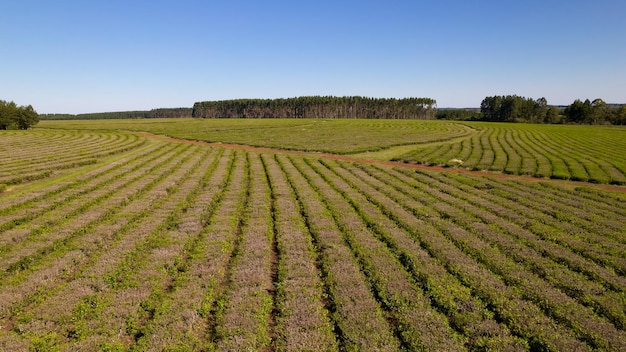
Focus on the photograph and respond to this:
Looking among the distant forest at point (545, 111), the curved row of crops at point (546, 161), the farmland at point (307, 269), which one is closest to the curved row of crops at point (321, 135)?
the curved row of crops at point (546, 161)

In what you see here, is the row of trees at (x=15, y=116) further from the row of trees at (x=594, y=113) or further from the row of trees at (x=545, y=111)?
the row of trees at (x=594, y=113)

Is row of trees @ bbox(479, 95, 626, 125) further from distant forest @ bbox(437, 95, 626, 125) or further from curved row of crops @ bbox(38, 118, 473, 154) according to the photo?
curved row of crops @ bbox(38, 118, 473, 154)

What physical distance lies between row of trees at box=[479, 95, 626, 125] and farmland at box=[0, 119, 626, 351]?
549 feet

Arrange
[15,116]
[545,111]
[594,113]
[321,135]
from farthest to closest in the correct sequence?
[545,111] → [594,113] → [15,116] → [321,135]

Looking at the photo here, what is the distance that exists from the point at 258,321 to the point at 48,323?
250 inches

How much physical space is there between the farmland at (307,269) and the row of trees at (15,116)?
101904mm

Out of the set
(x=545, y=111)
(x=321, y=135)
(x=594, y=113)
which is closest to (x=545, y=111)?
(x=545, y=111)

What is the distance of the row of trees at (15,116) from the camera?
97.6 m

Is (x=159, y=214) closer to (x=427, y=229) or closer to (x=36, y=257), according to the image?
(x=36, y=257)

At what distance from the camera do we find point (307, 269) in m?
13.3

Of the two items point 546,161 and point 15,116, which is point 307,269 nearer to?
point 546,161

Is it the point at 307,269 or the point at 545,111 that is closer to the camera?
the point at 307,269

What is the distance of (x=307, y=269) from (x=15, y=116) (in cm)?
13121

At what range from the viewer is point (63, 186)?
2564 centimetres
